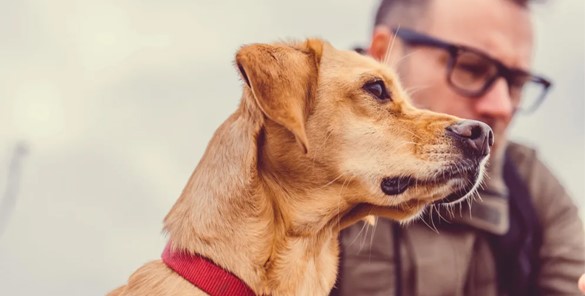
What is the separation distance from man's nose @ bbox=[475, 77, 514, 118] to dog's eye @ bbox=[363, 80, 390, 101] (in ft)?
2.50

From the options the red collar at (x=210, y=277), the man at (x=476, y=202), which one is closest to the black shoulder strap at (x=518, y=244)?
the man at (x=476, y=202)

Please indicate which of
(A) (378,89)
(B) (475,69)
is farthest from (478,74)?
(A) (378,89)

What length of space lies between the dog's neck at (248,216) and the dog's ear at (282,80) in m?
0.08

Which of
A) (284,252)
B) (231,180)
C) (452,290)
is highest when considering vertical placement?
(231,180)

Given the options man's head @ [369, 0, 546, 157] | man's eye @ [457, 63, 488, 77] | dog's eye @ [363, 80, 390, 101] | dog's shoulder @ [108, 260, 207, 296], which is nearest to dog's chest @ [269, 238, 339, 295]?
dog's shoulder @ [108, 260, 207, 296]

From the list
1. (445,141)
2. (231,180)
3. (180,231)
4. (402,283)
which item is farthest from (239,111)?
(402,283)

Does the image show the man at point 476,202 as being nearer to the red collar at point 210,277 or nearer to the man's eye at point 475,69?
the man's eye at point 475,69

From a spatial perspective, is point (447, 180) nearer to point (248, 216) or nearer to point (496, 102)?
point (248, 216)

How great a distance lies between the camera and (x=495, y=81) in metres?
1.93

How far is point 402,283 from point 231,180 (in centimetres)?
93

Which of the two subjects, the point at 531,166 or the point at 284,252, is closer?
the point at 284,252

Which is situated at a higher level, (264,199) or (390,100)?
(390,100)

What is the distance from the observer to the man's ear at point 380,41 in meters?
2.04

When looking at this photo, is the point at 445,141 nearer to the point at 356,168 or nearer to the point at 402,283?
the point at 356,168
